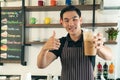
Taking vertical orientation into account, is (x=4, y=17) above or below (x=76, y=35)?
above

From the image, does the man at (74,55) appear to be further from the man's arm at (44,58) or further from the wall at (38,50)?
the wall at (38,50)

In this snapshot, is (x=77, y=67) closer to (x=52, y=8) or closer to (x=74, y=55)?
(x=74, y=55)

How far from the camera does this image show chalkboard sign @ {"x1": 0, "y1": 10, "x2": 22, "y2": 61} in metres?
3.69

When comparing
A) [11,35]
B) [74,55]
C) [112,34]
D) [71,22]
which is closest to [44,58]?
[74,55]

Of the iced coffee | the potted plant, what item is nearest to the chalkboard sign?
the potted plant

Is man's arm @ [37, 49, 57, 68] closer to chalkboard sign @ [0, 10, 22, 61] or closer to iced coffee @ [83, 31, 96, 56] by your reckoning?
iced coffee @ [83, 31, 96, 56]

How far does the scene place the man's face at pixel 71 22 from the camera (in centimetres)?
184

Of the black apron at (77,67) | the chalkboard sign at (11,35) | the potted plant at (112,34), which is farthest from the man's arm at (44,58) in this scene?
the chalkboard sign at (11,35)

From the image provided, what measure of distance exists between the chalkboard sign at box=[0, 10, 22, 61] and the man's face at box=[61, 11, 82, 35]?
1878mm

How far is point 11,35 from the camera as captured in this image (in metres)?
3.72

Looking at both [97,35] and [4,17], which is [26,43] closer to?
[4,17]

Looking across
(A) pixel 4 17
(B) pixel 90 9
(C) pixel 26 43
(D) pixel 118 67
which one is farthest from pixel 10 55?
(D) pixel 118 67

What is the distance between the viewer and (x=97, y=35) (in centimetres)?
162

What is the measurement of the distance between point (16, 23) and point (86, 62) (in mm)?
2110
